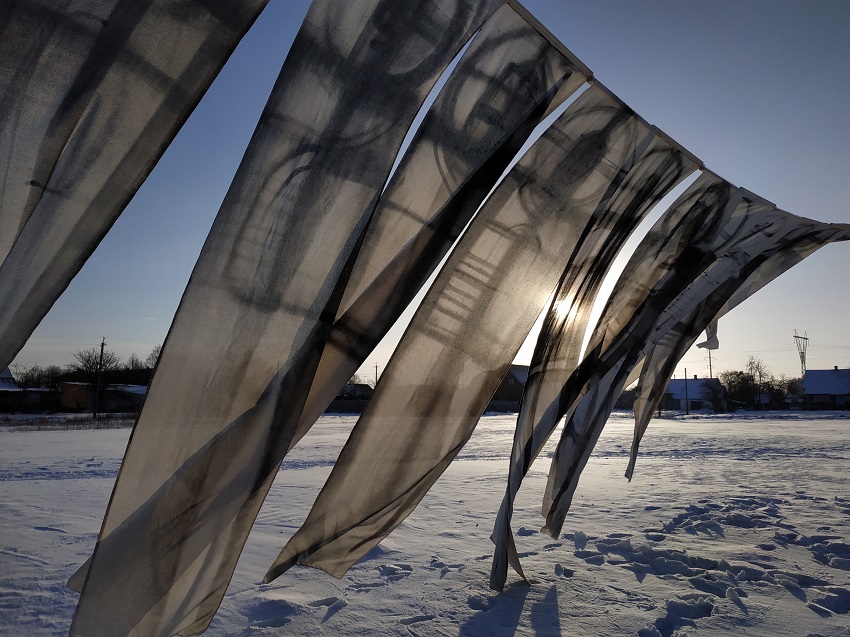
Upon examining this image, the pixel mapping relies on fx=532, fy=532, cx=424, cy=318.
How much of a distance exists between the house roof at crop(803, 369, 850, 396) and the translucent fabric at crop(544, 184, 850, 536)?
7592cm

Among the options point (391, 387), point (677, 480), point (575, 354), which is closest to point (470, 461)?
point (677, 480)

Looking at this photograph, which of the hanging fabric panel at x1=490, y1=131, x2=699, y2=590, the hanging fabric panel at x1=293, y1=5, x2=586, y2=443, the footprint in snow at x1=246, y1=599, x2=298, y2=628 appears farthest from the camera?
the hanging fabric panel at x1=490, y1=131, x2=699, y2=590

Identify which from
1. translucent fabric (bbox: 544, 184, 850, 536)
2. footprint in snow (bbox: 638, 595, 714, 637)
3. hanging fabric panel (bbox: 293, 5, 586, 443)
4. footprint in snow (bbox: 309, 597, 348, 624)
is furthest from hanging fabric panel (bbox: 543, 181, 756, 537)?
hanging fabric panel (bbox: 293, 5, 586, 443)

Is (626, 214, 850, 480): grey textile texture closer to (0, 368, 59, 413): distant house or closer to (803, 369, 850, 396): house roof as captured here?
(0, 368, 59, 413): distant house

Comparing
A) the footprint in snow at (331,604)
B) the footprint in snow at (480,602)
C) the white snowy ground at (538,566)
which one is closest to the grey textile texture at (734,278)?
the white snowy ground at (538,566)

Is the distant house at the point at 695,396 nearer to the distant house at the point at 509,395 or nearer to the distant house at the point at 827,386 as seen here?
the distant house at the point at 827,386

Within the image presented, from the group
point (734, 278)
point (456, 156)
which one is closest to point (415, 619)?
point (456, 156)

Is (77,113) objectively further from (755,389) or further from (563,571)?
A: (755,389)

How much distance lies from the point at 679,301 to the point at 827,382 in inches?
3112

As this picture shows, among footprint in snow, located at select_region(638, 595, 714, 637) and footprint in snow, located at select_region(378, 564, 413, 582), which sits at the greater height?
footprint in snow, located at select_region(638, 595, 714, 637)

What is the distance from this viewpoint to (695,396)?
236 feet

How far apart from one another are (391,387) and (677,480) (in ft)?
29.5

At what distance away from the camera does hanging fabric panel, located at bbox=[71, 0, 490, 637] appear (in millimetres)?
2451

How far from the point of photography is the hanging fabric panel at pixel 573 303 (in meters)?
4.15
